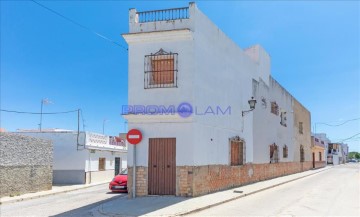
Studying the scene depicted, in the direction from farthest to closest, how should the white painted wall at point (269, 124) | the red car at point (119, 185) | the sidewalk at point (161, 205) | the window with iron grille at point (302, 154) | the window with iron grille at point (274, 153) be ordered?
the window with iron grille at point (302, 154) → the window with iron grille at point (274, 153) → the white painted wall at point (269, 124) → the red car at point (119, 185) → the sidewalk at point (161, 205)

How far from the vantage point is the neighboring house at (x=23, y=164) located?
1739 centimetres

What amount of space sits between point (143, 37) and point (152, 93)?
2281 millimetres

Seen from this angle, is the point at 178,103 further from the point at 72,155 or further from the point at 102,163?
the point at 102,163

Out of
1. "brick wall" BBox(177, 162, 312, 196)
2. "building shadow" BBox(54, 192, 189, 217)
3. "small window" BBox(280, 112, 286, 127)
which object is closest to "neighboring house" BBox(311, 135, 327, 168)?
"small window" BBox(280, 112, 286, 127)

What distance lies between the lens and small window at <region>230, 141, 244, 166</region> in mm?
19500

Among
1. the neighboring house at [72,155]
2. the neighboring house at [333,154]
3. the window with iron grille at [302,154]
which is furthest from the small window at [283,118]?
the neighboring house at [333,154]

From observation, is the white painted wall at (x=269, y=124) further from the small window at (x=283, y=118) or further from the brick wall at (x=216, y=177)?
the brick wall at (x=216, y=177)

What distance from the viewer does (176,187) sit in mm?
14727

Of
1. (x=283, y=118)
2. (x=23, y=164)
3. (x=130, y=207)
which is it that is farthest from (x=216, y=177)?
(x=283, y=118)

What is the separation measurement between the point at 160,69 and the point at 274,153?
16.3m

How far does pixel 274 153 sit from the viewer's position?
2878cm

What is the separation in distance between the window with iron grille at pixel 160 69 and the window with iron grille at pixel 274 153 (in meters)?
15.1

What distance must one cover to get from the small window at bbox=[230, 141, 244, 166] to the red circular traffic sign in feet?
19.7

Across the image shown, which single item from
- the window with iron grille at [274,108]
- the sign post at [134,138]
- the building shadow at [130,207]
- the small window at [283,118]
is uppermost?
the window with iron grille at [274,108]
